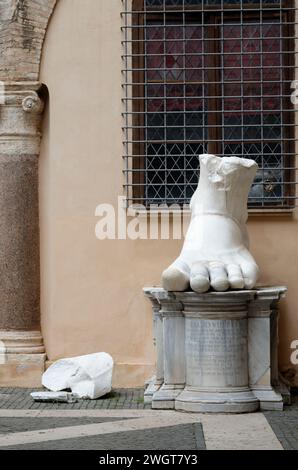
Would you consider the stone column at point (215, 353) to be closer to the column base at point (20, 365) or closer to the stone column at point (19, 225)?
the column base at point (20, 365)

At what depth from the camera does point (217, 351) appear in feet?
27.5

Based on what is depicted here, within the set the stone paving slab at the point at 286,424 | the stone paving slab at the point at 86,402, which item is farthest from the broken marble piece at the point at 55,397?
the stone paving slab at the point at 286,424

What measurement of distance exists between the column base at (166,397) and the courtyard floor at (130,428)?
0.09 meters

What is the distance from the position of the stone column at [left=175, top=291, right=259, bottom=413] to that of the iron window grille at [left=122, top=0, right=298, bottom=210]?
1824 mm

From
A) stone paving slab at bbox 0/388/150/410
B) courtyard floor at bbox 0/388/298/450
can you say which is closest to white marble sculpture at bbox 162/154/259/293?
courtyard floor at bbox 0/388/298/450

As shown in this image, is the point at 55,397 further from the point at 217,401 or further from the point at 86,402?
the point at 217,401

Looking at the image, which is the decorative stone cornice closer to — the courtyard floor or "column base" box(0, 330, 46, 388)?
"column base" box(0, 330, 46, 388)

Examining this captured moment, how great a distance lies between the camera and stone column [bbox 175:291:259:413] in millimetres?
8312

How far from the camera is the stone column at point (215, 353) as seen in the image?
27.3ft

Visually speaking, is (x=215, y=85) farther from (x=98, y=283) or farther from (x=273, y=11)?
(x=98, y=283)

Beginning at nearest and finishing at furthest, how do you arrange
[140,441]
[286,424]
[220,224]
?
[140,441] → [286,424] → [220,224]

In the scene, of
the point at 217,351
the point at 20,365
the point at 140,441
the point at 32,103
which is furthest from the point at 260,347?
the point at 32,103

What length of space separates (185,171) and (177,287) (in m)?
1.97

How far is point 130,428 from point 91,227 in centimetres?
275
